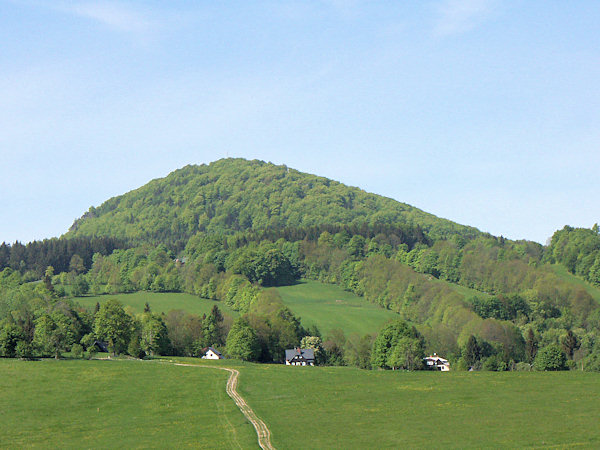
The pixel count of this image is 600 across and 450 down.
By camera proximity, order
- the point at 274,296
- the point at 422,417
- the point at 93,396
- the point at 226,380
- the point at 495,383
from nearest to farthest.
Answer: the point at 422,417 < the point at 93,396 < the point at 495,383 < the point at 226,380 < the point at 274,296

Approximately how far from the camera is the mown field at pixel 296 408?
5419cm

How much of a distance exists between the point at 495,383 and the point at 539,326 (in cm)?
9100

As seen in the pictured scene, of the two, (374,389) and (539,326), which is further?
(539,326)

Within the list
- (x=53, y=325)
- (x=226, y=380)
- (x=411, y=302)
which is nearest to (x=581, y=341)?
(x=411, y=302)

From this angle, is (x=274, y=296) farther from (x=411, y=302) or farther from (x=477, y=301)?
(x=477, y=301)

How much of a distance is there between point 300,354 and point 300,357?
1.07 m

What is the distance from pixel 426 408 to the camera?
66.8 m

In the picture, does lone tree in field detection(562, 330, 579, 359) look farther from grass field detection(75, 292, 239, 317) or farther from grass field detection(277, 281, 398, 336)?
grass field detection(75, 292, 239, 317)

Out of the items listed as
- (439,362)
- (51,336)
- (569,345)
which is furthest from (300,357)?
(569,345)

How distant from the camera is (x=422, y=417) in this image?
6216cm

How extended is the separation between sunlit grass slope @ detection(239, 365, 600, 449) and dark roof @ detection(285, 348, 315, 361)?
36809mm

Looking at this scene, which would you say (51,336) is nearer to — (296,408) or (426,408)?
(296,408)

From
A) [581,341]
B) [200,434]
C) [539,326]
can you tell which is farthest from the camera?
[539,326]

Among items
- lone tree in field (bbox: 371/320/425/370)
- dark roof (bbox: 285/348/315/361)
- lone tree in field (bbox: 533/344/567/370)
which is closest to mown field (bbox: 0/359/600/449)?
lone tree in field (bbox: 371/320/425/370)
